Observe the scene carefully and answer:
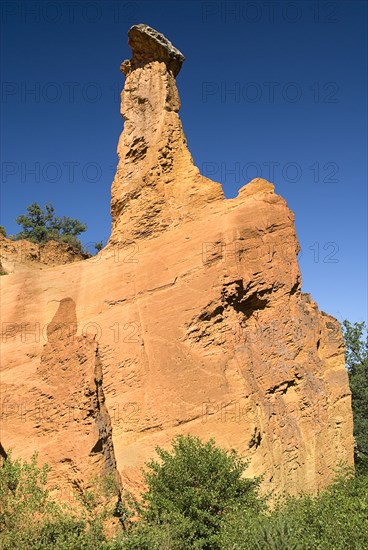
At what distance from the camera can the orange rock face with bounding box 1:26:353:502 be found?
13859mm

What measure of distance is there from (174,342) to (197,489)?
5.33 metres

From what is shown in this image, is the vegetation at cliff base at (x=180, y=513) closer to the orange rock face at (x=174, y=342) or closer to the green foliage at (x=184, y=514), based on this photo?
the green foliage at (x=184, y=514)

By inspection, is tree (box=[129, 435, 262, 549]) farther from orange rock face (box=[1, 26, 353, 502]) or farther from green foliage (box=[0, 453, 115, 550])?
green foliage (box=[0, 453, 115, 550])

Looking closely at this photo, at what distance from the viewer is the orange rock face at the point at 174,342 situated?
45.5ft

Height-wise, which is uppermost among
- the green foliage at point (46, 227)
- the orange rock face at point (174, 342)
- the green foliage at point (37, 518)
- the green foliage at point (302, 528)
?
the green foliage at point (46, 227)

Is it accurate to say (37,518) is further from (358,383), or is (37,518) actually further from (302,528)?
(358,383)

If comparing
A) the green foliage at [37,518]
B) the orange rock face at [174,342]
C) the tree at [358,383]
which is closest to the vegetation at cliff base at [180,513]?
the green foliage at [37,518]

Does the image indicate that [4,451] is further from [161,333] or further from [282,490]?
[282,490]

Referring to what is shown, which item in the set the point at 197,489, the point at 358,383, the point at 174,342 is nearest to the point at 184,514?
the point at 197,489

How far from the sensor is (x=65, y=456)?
12.7m

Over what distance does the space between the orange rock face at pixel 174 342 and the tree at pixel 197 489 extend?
1.13 meters

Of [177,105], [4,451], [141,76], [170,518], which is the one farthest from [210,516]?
[141,76]

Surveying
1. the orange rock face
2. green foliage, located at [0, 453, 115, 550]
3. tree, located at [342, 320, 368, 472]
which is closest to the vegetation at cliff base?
green foliage, located at [0, 453, 115, 550]

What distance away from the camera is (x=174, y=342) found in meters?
17.8
